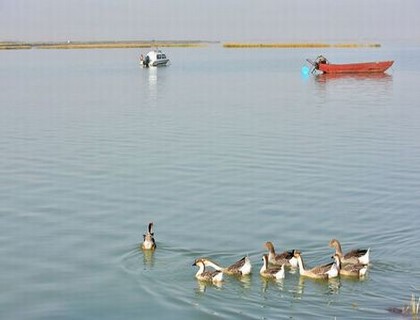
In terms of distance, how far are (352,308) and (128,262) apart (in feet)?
19.4

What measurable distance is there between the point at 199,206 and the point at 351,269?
25.0ft

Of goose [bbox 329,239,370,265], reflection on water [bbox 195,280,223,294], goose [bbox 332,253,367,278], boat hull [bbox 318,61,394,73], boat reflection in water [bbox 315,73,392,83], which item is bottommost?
reflection on water [bbox 195,280,223,294]

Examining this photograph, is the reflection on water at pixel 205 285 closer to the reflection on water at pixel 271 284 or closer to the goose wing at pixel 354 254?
the reflection on water at pixel 271 284

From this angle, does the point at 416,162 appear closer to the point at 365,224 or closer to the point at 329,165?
the point at 329,165

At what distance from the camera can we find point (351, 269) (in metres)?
16.7

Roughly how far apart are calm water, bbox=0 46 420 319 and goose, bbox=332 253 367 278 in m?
0.21

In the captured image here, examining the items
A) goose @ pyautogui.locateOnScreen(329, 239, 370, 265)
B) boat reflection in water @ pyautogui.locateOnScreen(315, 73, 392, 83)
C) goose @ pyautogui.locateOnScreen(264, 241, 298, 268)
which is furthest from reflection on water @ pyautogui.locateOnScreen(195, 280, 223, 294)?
boat reflection in water @ pyautogui.locateOnScreen(315, 73, 392, 83)

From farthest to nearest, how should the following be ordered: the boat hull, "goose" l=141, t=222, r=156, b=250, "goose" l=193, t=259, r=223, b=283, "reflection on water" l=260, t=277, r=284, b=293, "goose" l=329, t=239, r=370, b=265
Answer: the boat hull → "goose" l=141, t=222, r=156, b=250 → "goose" l=329, t=239, r=370, b=265 → "goose" l=193, t=259, r=223, b=283 → "reflection on water" l=260, t=277, r=284, b=293

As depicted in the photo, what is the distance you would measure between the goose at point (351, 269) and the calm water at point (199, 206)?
0.68 feet

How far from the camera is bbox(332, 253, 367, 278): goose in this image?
54.6ft

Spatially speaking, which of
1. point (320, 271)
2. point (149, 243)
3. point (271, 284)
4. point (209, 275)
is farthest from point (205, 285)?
point (149, 243)

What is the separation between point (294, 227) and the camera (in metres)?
20.9

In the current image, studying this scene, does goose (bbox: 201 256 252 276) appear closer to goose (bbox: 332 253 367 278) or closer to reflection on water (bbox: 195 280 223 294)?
reflection on water (bbox: 195 280 223 294)

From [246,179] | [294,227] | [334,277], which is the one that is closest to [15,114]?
[246,179]
